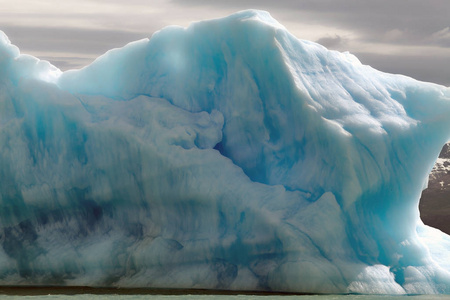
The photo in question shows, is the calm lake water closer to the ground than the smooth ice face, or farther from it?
closer to the ground

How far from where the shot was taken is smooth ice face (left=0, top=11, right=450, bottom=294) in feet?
35.5

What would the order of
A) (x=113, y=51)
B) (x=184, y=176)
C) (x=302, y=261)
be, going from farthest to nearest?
(x=113, y=51) → (x=184, y=176) → (x=302, y=261)

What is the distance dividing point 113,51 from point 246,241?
384 centimetres

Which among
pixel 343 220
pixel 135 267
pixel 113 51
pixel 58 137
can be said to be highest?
pixel 113 51

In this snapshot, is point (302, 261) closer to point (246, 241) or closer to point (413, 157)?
point (246, 241)

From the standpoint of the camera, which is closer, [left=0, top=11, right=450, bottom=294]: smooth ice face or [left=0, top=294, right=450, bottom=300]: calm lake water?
[left=0, top=294, right=450, bottom=300]: calm lake water

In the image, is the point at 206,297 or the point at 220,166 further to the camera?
the point at 220,166

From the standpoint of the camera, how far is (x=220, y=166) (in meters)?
11.1

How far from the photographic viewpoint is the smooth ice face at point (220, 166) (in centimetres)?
1081

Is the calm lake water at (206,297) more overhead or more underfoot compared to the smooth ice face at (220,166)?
more underfoot

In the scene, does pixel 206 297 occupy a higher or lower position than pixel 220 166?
lower

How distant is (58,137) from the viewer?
11.8 m

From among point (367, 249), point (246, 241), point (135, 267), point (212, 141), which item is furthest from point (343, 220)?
point (135, 267)

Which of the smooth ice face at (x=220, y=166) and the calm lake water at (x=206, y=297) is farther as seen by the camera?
the smooth ice face at (x=220, y=166)
